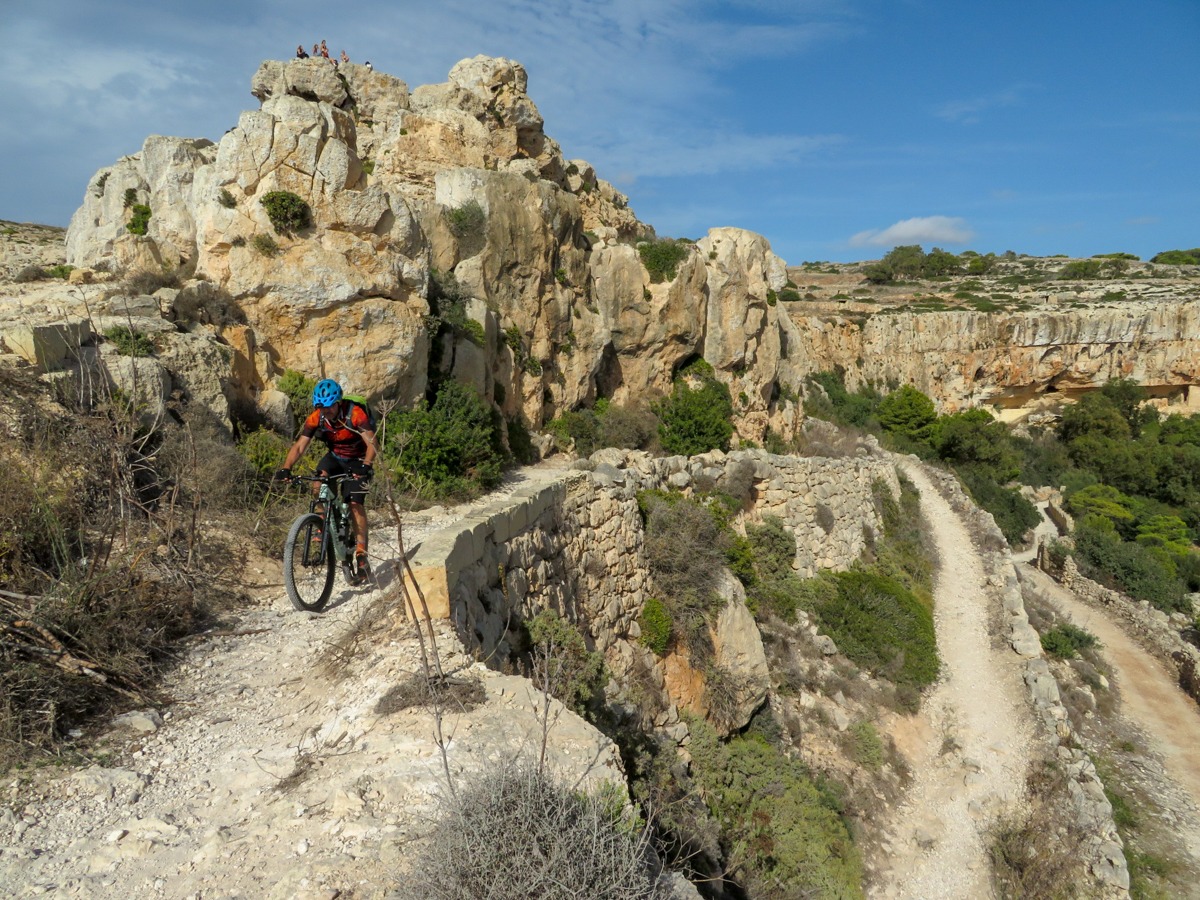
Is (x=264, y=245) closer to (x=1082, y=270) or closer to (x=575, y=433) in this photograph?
(x=575, y=433)

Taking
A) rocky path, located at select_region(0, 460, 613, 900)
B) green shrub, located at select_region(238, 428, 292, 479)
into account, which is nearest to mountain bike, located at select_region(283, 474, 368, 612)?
rocky path, located at select_region(0, 460, 613, 900)

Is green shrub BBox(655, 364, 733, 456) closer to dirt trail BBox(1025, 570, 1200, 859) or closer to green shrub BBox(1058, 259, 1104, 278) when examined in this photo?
dirt trail BBox(1025, 570, 1200, 859)

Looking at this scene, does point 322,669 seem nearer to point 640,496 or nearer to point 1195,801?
point 640,496

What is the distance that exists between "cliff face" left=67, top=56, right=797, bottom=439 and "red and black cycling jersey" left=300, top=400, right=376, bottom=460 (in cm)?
335

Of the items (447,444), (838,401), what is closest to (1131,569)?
(838,401)

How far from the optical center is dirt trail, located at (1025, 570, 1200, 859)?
12567 mm

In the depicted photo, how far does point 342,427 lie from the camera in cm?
493

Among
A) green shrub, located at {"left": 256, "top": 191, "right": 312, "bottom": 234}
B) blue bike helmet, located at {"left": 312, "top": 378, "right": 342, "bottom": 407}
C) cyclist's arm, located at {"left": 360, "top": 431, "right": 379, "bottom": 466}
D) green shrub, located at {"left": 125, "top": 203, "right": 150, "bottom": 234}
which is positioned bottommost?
cyclist's arm, located at {"left": 360, "top": 431, "right": 379, "bottom": 466}

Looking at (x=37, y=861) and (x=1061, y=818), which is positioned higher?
(x=37, y=861)

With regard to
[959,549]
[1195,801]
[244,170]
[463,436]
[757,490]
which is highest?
[244,170]

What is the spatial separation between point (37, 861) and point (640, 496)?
24.7ft

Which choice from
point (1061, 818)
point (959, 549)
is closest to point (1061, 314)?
point (959, 549)

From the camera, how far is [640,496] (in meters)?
9.48

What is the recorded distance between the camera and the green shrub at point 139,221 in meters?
12.5
